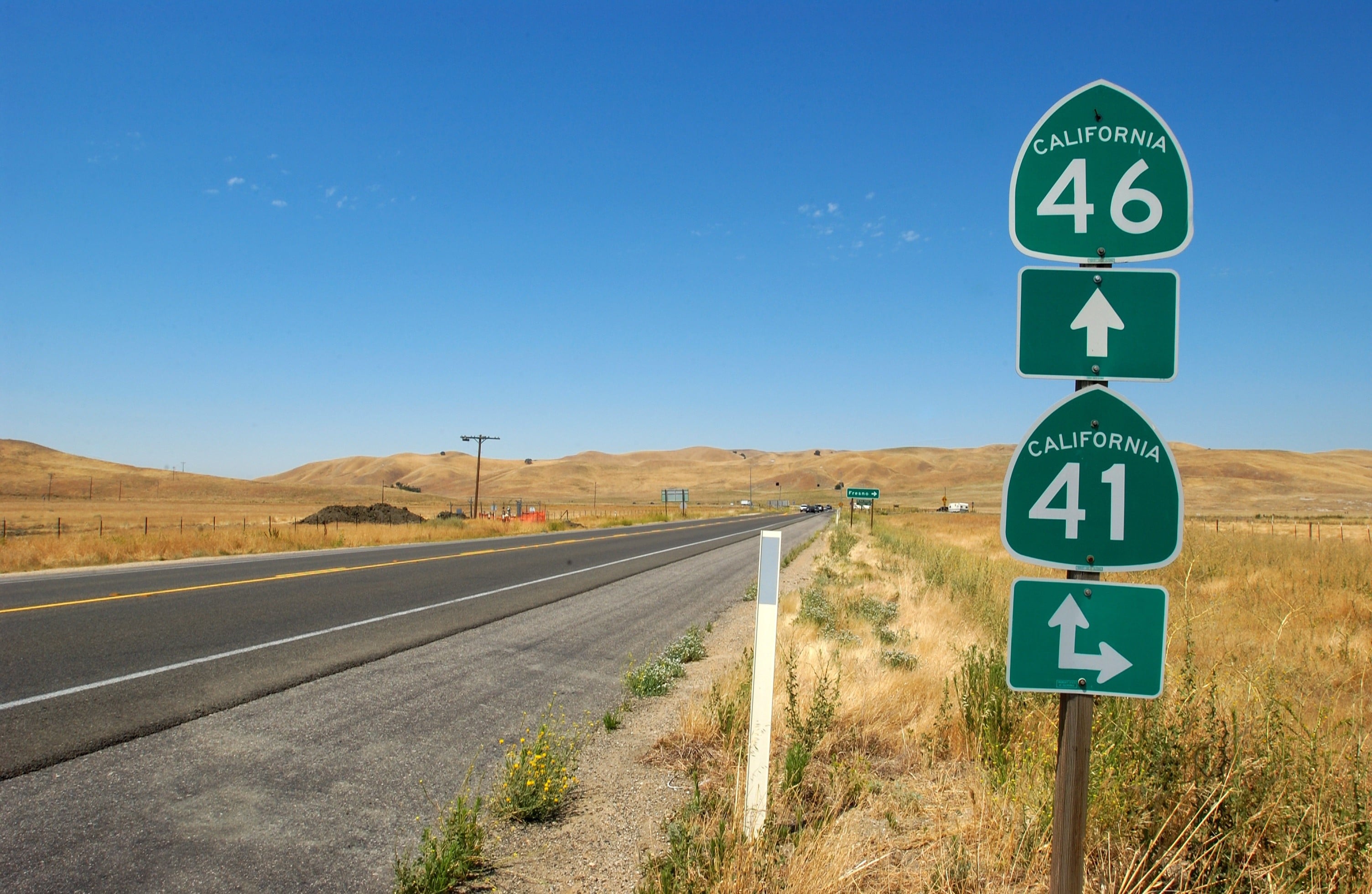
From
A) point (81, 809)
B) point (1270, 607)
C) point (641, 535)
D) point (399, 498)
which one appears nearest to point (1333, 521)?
point (641, 535)

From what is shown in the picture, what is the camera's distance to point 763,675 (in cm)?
376

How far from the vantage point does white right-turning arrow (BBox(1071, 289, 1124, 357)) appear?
89.3 inches

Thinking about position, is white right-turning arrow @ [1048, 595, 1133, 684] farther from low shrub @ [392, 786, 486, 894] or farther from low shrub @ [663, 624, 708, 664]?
low shrub @ [663, 624, 708, 664]

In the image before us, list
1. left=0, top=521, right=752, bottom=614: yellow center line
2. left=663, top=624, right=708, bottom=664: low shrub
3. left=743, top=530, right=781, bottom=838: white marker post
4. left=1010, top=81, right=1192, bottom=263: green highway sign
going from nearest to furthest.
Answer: left=1010, top=81, right=1192, bottom=263: green highway sign → left=743, top=530, right=781, bottom=838: white marker post → left=663, top=624, right=708, bottom=664: low shrub → left=0, top=521, right=752, bottom=614: yellow center line

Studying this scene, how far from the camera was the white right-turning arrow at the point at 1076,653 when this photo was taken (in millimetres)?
2244

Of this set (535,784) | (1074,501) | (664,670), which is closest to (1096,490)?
(1074,501)

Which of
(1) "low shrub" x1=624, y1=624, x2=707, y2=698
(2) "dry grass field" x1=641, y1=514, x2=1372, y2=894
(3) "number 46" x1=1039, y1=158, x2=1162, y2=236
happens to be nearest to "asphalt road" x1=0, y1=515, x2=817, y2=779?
(1) "low shrub" x1=624, y1=624, x2=707, y2=698

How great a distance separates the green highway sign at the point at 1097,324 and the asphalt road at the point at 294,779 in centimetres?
340

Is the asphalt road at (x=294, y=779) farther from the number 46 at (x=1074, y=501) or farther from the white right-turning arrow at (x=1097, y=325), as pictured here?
the white right-turning arrow at (x=1097, y=325)

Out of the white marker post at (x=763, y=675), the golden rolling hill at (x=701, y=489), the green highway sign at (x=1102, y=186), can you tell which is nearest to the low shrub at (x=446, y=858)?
the white marker post at (x=763, y=675)

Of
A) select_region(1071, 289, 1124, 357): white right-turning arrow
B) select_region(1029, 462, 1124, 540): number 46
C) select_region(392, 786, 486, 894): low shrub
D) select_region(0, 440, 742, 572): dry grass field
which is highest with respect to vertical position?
select_region(1071, 289, 1124, 357): white right-turning arrow

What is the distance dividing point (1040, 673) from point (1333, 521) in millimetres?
69032

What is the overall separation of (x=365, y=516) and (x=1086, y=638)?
49154 mm

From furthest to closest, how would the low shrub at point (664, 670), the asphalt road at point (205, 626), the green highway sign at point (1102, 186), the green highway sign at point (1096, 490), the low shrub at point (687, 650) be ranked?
the low shrub at point (687, 650), the low shrub at point (664, 670), the asphalt road at point (205, 626), the green highway sign at point (1102, 186), the green highway sign at point (1096, 490)
